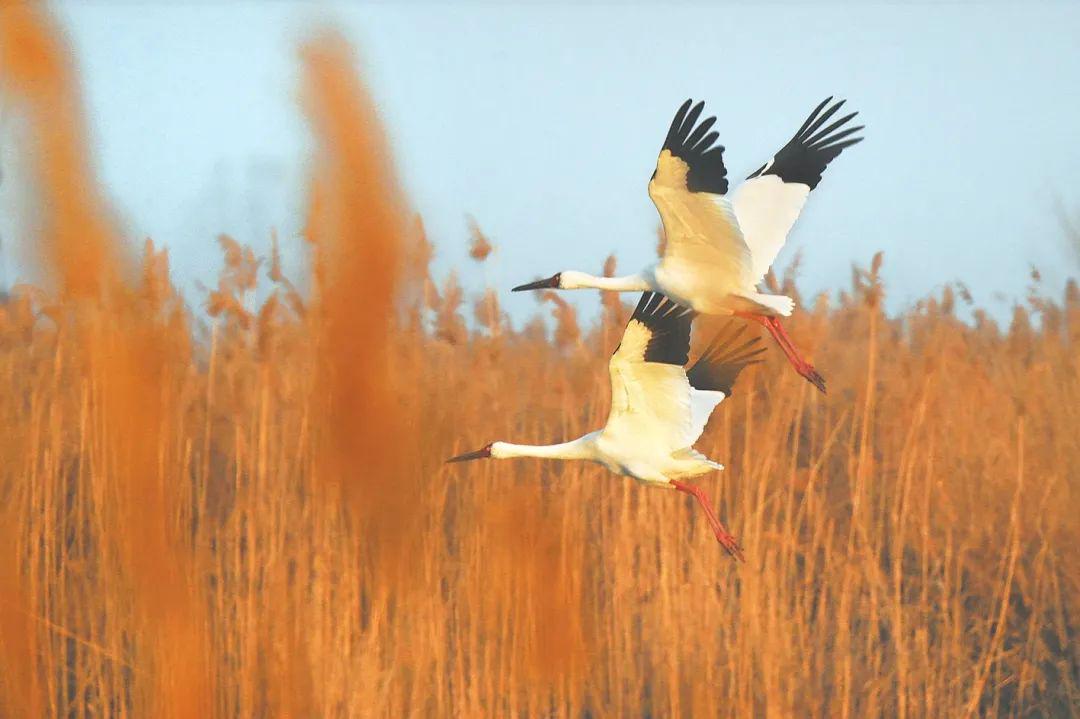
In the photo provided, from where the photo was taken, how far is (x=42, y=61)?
3.64 meters

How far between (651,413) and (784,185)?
1152 mm

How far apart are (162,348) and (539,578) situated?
1.36 metres

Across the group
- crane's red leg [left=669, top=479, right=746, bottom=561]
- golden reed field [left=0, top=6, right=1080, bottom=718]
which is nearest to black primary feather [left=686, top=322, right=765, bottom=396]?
golden reed field [left=0, top=6, right=1080, bottom=718]

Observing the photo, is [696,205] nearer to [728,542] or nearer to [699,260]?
[699,260]

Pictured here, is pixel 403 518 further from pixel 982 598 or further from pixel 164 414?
pixel 982 598

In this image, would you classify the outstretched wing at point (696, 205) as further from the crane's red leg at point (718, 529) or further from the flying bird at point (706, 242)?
the crane's red leg at point (718, 529)

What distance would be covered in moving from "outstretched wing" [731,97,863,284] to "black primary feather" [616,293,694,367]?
60 centimetres

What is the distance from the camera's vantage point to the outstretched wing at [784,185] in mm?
4562

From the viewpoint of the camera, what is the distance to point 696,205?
392 cm

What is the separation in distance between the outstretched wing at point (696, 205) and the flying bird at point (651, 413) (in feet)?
0.53

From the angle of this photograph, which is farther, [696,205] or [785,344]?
[785,344]

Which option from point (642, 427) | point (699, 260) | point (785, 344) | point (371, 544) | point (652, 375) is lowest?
point (371, 544)

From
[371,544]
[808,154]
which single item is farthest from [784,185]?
[371,544]

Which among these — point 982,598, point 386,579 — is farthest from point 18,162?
point 982,598
